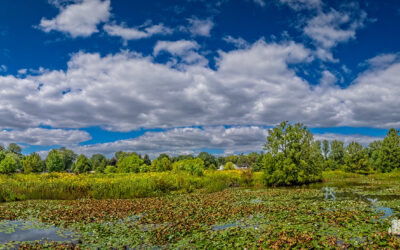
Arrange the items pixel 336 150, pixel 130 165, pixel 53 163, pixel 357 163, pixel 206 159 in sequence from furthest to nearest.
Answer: pixel 206 159
pixel 336 150
pixel 53 163
pixel 357 163
pixel 130 165

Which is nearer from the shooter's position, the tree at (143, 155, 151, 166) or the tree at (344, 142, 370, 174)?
the tree at (344, 142, 370, 174)

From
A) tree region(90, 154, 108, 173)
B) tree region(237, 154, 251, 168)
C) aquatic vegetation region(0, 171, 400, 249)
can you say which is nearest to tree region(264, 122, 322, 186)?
aquatic vegetation region(0, 171, 400, 249)

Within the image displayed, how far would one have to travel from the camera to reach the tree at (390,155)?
47.0 m

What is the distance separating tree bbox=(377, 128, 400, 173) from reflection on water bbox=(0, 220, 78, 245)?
54.4 metres

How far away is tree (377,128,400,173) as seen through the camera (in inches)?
1852

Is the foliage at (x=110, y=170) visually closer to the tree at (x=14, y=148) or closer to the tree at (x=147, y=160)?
the tree at (x=147, y=160)

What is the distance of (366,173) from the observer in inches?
1997

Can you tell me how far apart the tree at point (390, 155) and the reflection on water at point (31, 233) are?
2142 inches

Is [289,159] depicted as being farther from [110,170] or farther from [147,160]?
[147,160]

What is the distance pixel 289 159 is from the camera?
28.2 m

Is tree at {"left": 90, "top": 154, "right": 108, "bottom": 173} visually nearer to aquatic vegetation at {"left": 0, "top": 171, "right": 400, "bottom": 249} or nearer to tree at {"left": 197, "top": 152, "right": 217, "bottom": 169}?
tree at {"left": 197, "top": 152, "right": 217, "bottom": 169}

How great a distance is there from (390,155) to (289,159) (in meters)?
31.7

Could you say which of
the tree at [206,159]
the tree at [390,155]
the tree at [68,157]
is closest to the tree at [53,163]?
the tree at [68,157]

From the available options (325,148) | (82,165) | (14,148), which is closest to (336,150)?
(325,148)
